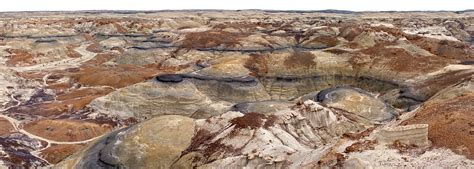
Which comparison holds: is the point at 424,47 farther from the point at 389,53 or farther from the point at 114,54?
the point at 114,54

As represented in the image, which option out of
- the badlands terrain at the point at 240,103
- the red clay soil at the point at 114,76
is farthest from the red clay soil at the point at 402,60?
the red clay soil at the point at 114,76

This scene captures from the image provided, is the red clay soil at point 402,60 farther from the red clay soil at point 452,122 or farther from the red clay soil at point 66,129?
the red clay soil at point 66,129

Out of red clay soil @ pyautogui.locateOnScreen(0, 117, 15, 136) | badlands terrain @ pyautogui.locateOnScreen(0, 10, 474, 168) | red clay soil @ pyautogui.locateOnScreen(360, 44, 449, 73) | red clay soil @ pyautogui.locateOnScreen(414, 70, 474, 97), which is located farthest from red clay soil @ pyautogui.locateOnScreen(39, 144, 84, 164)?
red clay soil @ pyautogui.locateOnScreen(360, 44, 449, 73)

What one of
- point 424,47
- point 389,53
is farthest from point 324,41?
point 389,53

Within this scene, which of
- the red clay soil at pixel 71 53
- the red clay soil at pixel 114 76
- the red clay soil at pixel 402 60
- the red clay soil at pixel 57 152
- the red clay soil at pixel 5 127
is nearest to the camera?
the red clay soil at pixel 57 152

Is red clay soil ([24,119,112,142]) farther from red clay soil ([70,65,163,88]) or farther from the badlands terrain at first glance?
red clay soil ([70,65,163,88])

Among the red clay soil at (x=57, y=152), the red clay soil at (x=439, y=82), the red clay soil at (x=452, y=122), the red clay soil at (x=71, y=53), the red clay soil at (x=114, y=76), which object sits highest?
the red clay soil at (x=452, y=122)
